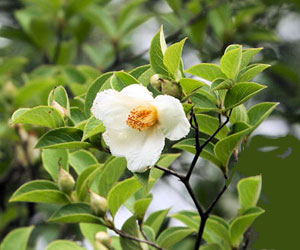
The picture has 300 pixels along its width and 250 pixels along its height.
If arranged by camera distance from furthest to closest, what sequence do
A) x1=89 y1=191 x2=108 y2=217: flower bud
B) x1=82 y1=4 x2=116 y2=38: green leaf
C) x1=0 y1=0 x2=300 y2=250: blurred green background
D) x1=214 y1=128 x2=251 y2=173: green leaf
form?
x1=82 y1=4 x2=116 y2=38: green leaf → x1=0 y1=0 x2=300 y2=250: blurred green background → x1=89 y1=191 x2=108 y2=217: flower bud → x1=214 y1=128 x2=251 y2=173: green leaf

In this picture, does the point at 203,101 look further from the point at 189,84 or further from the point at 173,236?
the point at 173,236

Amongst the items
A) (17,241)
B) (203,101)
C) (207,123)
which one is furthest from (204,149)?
(17,241)

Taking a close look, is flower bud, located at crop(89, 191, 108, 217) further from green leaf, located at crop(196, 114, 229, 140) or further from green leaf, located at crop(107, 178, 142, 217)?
green leaf, located at crop(196, 114, 229, 140)

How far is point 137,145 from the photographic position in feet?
3.33

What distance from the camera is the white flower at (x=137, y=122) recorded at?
97cm

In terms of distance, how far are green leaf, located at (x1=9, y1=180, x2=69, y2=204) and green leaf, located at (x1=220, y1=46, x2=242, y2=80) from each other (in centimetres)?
45

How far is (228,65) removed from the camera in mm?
1005

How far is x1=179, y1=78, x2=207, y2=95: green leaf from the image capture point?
0.99 meters

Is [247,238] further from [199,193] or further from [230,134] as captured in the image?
[199,193]

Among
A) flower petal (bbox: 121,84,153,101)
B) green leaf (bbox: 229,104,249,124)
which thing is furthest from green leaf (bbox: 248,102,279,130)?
flower petal (bbox: 121,84,153,101)

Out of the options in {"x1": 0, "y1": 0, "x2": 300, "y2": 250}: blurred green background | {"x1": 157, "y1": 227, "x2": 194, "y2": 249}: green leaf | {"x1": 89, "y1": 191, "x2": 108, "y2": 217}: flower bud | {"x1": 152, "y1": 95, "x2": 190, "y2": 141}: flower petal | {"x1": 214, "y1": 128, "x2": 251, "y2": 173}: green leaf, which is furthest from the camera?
{"x1": 0, "y1": 0, "x2": 300, "y2": 250}: blurred green background

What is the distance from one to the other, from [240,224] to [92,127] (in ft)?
1.33

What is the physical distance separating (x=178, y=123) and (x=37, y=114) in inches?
10.0

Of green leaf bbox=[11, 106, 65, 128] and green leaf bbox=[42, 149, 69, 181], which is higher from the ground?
green leaf bbox=[11, 106, 65, 128]
